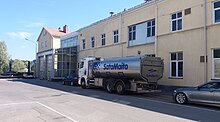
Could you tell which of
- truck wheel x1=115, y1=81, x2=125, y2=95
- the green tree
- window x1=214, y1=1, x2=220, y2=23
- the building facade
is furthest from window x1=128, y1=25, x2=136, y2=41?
the green tree

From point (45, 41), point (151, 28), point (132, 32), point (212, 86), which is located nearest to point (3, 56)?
point (45, 41)

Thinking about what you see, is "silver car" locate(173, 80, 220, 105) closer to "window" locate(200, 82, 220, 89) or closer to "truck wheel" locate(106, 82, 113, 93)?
"window" locate(200, 82, 220, 89)

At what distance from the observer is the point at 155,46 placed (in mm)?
21625

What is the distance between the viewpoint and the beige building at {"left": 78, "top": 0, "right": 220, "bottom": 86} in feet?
55.3

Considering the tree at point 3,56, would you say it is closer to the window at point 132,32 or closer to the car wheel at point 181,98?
the window at point 132,32

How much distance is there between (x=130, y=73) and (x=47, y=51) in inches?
1117

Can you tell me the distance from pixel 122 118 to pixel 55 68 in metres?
32.3

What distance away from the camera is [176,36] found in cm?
1953

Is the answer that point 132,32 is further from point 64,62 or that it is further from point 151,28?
point 64,62

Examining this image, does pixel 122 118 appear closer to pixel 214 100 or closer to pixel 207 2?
pixel 214 100

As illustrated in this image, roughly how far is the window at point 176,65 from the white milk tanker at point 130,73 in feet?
7.07

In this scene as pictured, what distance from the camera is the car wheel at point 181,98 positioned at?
13.0 m

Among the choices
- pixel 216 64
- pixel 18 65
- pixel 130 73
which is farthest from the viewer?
pixel 18 65

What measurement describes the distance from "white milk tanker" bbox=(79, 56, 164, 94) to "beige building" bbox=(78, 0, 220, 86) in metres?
2.33
